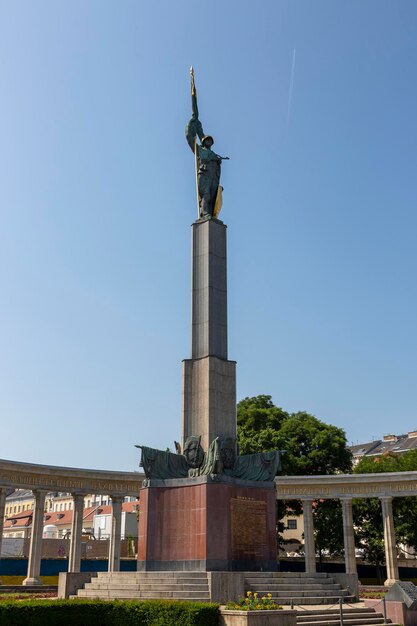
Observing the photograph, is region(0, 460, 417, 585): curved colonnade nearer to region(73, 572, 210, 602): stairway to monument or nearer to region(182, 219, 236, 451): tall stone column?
region(182, 219, 236, 451): tall stone column

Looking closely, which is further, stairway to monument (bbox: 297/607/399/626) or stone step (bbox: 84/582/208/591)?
stone step (bbox: 84/582/208/591)

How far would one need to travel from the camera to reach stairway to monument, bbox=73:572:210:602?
21.2 metres

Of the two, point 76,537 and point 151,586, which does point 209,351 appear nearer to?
point 151,586

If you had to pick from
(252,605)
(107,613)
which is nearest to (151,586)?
(107,613)

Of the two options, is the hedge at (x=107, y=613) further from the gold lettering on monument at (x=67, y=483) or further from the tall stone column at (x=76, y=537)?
the tall stone column at (x=76, y=537)

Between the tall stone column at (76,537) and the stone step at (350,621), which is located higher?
the tall stone column at (76,537)

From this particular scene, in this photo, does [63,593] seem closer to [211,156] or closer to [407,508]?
[211,156]

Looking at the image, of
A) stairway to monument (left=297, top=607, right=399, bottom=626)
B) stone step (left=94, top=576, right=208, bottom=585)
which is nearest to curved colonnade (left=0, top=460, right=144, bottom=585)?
stone step (left=94, top=576, right=208, bottom=585)

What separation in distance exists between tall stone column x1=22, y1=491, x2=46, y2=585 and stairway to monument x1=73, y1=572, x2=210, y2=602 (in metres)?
17.8

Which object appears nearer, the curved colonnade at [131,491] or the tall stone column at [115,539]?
the curved colonnade at [131,491]

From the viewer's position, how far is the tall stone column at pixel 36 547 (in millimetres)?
40275

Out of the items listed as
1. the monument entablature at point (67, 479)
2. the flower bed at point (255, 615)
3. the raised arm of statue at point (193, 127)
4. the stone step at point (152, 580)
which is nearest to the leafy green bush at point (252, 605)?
the flower bed at point (255, 615)

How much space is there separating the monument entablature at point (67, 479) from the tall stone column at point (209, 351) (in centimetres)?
1782

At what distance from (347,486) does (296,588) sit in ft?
76.6
